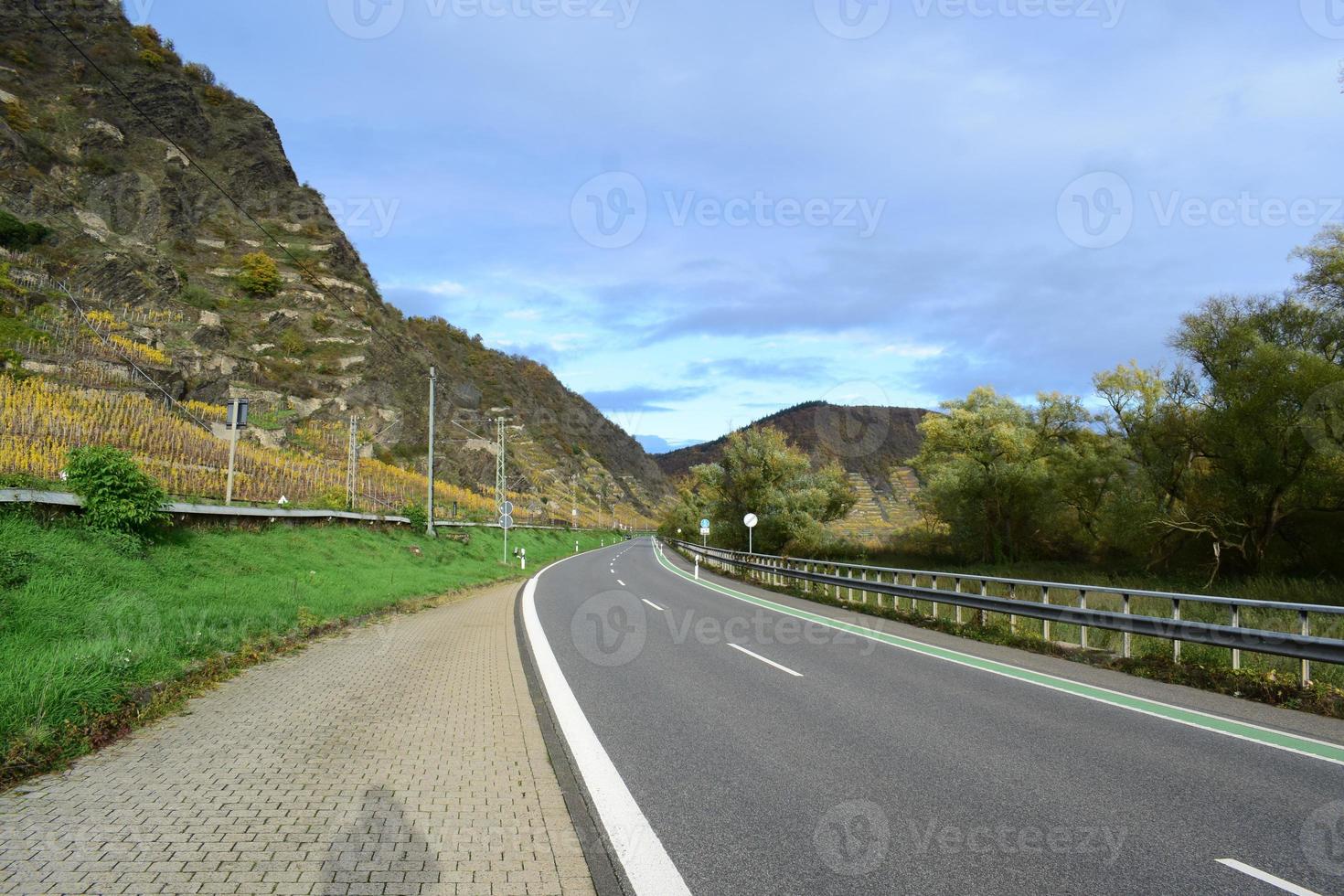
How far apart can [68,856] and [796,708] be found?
5.88m

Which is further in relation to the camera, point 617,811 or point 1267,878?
point 617,811

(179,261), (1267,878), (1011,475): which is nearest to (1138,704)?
(1267,878)

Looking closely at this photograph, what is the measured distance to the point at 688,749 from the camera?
6043 mm

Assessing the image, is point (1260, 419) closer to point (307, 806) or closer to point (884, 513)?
point (307, 806)

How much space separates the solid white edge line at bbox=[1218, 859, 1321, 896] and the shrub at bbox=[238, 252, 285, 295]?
79492 millimetres

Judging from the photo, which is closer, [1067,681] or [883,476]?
[1067,681]

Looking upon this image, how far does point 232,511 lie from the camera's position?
17.8 metres

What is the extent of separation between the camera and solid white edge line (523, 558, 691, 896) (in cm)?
368

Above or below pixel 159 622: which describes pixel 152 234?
above

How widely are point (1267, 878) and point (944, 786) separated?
1808mm

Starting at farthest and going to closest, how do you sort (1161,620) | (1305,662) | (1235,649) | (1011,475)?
(1011,475) → (1161,620) → (1235,649) → (1305,662)

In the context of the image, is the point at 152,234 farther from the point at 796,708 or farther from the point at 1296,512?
the point at 1296,512

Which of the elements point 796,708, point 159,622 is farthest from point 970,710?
point 159,622

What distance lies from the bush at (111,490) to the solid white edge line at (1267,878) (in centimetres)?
1531
